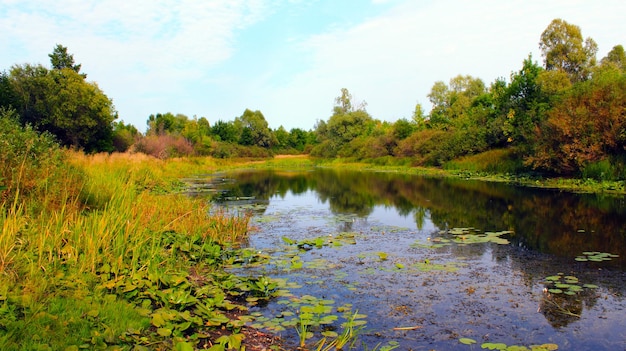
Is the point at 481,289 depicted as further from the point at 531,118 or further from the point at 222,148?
the point at 222,148

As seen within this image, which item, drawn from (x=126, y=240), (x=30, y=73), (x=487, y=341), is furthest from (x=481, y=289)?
(x=30, y=73)

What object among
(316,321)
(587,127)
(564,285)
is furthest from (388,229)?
(587,127)

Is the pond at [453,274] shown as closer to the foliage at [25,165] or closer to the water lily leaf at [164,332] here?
the water lily leaf at [164,332]

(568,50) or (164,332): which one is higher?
(568,50)

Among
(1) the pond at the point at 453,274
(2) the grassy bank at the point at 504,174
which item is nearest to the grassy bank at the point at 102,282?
(1) the pond at the point at 453,274

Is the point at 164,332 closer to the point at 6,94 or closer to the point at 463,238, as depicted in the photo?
the point at 463,238

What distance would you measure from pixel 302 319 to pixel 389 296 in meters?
1.40

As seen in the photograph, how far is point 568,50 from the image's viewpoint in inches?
1458

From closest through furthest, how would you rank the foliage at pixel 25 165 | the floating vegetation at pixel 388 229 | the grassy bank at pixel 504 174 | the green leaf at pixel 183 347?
the green leaf at pixel 183 347 < the foliage at pixel 25 165 < the floating vegetation at pixel 388 229 < the grassy bank at pixel 504 174

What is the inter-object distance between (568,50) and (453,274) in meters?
38.2

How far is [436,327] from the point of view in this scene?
460cm

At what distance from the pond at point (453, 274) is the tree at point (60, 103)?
81.1ft

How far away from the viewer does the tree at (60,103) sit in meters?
30.2

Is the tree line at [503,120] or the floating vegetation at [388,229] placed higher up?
the tree line at [503,120]
